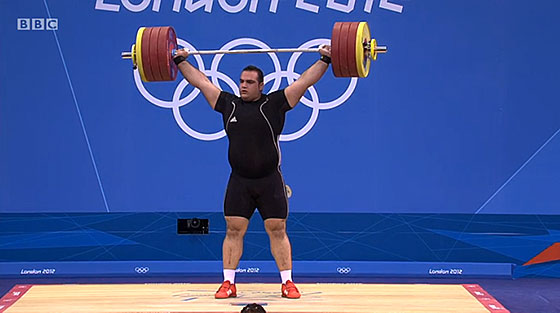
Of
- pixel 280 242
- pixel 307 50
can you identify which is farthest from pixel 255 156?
pixel 307 50

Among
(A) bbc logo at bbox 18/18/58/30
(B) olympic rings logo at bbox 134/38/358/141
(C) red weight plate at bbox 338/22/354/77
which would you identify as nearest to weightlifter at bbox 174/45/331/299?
(C) red weight plate at bbox 338/22/354/77

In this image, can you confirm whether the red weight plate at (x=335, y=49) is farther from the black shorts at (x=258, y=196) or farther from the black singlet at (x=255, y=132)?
the black shorts at (x=258, y=196)

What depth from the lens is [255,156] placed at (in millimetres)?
4926

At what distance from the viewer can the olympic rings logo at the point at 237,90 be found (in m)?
6.43

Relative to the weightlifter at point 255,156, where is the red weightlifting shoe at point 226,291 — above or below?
below

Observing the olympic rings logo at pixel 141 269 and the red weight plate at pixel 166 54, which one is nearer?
the red weight plate at pixel 166 54

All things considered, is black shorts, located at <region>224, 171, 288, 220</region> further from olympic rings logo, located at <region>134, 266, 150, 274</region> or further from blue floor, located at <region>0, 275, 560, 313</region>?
olympic rings logo, located at <region>134, 266, 150, 274</region>

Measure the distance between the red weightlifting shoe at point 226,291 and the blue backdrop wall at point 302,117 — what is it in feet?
4.85

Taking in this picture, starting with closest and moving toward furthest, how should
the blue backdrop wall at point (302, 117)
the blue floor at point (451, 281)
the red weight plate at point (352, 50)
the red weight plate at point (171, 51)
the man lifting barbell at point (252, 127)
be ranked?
the red weight plate at point (352, 50), the man lifting barbell at point (252, 127), the red weight plate at point (171, 51), the blue floor at point (451, 281), the blue backdrop wall at point (302, 117)

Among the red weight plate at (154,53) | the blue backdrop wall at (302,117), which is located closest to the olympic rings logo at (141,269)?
the blue backdrop wall at (302,117)

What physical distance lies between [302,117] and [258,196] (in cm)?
159

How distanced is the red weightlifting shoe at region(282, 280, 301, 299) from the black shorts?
399 millimetres

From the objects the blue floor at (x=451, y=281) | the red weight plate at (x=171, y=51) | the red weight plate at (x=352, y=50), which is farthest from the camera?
the blue floor at (x=451, y=281)

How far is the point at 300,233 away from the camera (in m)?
6.50
